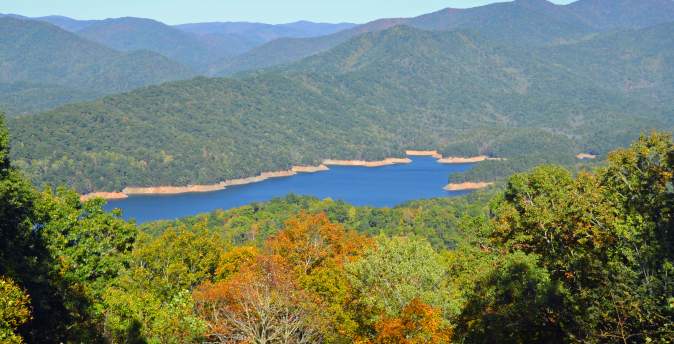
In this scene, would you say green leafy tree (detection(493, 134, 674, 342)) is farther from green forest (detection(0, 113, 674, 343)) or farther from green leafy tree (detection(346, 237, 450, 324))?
green leafy tree (detection(346, 237, 450, 324))

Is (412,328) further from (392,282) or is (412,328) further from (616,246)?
(616,246)

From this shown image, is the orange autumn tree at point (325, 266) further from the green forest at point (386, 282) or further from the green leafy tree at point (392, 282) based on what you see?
the green leafy tree at point (392, 282)

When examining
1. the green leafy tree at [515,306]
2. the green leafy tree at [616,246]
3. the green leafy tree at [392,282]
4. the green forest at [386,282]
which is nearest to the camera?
the green leafy tree at [616,246]

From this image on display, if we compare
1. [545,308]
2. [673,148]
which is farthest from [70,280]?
[673,148]

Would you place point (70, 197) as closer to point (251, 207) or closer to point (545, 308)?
point (545, 308)

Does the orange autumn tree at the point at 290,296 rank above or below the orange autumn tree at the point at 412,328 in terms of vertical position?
below

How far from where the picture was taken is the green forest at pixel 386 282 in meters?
20.6

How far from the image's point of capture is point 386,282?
29.2 m

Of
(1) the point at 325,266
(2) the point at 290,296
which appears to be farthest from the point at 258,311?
(1) the point at 325,266

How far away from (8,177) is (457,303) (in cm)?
2126

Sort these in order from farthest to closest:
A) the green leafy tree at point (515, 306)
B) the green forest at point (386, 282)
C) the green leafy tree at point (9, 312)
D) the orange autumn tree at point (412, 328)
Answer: the green leafy tree at point (515, 306)
the orange autumn tree at point (412, 328)
the green forest at point (386, 282)
the green leafy tree at point (9, 312)

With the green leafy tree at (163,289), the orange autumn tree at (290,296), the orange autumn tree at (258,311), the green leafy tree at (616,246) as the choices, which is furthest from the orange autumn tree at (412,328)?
the green leafy tree at (163,289)

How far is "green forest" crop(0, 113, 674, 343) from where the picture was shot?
20641 mm

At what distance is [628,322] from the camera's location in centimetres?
2036
